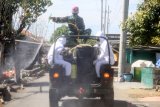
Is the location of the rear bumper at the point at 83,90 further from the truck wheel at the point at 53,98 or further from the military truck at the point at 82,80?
the truck wheel at the point at 53,98

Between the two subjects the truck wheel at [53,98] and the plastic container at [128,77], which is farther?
the plastic container at [128,77]

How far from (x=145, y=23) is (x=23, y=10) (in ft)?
21.6

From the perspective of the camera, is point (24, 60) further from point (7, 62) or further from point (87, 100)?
point (87, 100)

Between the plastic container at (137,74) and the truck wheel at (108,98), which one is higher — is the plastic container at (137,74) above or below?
below

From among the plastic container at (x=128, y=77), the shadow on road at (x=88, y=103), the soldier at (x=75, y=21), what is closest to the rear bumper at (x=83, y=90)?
the shadow on road at (x=88, y=103)

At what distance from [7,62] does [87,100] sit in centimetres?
1300

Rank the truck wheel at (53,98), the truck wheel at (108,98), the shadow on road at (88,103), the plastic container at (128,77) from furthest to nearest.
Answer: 1. the plastic container at (128,77)
2. the shadow on road at (88,103)
3. the truck wheel at (108,98)
4. the truck wheel at (53,98)

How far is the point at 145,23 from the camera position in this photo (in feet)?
71.1

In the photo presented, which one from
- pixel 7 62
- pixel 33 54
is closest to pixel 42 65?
pixel 33 54

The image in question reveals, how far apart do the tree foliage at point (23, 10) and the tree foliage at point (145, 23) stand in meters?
4.84

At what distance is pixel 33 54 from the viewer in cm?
3083

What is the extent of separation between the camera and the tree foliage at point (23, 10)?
21281mm

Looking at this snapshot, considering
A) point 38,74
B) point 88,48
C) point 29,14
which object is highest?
point 29,14

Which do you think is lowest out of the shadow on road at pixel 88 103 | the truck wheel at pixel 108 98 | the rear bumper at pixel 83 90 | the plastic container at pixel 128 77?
the plastic container at pixel 128 77
